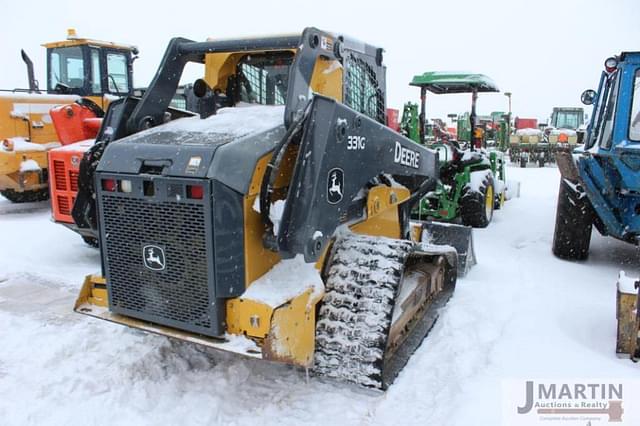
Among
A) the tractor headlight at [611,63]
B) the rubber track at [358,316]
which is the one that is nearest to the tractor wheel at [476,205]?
the tractor headlight at [611,63]

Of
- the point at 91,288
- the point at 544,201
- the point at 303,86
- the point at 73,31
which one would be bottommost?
the point at 544,201

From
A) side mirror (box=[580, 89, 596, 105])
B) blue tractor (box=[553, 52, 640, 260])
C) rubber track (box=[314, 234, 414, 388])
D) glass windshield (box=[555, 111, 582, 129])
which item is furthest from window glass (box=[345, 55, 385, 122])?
glass windshield (box=[555, 111, 582, 129])

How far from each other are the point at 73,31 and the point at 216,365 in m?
8.88

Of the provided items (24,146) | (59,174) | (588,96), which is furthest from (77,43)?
(588,96)

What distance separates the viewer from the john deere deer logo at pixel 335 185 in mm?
3121

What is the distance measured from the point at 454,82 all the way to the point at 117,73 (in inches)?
251

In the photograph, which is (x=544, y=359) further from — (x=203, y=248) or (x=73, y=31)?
(x=73, y=31)

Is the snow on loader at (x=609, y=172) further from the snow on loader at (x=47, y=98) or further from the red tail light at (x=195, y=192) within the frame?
the snow on loader at (x=47, y=98)

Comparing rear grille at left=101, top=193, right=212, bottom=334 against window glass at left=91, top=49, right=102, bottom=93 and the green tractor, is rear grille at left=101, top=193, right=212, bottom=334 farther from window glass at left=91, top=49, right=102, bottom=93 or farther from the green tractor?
window glass at left=91, top=49, right=102, bottom=93

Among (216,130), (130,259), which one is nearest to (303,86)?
(216,130)

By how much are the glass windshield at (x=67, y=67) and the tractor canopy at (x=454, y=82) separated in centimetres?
618

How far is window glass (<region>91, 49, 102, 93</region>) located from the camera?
10.2 meters

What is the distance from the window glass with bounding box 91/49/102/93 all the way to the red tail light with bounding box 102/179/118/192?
789cm

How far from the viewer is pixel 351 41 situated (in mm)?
4070
